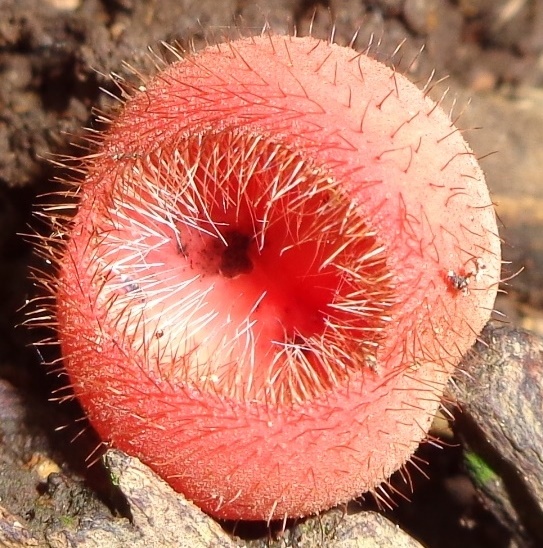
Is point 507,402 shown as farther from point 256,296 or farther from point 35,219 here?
point 35,219

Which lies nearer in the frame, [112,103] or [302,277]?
[302,277]

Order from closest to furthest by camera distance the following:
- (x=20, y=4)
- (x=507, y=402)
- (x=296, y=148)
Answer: (x=296, y=148) < (x=507, y=402) < (x=20, y=4)

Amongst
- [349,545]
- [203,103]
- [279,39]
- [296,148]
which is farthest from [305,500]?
[279,39]

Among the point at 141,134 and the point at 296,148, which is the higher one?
the point at 296,148

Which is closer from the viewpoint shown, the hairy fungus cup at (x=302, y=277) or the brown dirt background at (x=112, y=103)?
the hairy fungus cup at (x=302, y=277)
